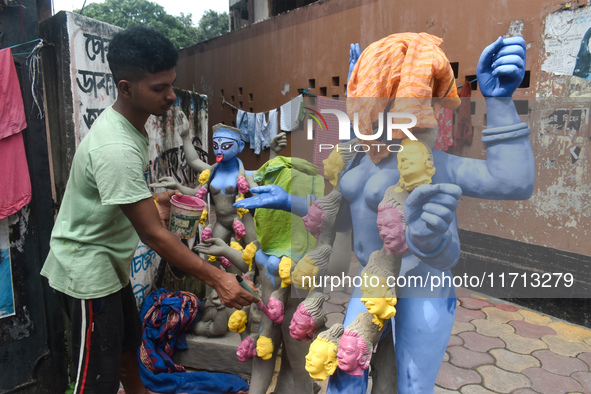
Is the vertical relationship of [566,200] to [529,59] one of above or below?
below

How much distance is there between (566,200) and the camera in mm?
3459

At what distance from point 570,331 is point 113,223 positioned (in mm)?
3876

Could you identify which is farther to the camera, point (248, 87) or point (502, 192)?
point (248, 87)

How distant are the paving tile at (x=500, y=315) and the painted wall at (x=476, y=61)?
0.95 m

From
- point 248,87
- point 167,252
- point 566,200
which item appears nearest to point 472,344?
point 566,200

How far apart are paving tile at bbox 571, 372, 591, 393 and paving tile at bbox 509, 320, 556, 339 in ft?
1.84

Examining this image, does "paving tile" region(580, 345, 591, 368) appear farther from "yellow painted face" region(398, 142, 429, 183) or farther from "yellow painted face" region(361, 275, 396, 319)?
"yellow painted face" region(398, 142, 429, 183)

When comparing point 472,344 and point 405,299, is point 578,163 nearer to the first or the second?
point 472,344

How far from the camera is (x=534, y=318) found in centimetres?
410

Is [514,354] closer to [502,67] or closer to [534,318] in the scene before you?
[534,318]

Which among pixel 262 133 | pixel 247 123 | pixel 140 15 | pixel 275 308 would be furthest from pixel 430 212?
pixel 140 15

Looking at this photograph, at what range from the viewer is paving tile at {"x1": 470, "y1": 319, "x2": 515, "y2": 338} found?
3.82 meters

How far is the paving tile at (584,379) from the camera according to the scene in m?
2.99

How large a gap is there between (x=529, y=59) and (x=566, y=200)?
Answer: 133 centimetres
